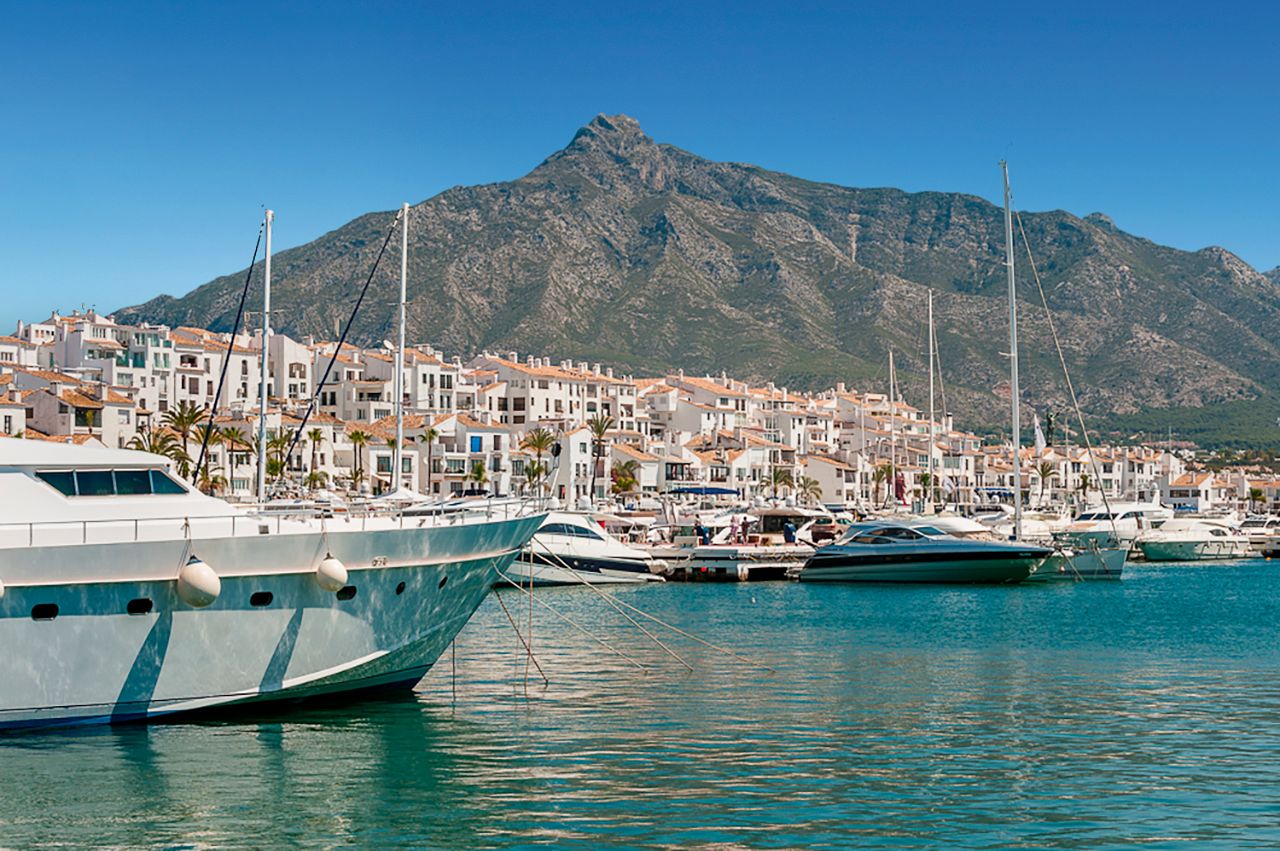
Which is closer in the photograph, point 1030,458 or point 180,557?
point 180,557

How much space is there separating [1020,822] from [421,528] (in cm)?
993

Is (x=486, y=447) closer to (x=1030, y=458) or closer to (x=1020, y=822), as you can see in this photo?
(x=1030, y=458)

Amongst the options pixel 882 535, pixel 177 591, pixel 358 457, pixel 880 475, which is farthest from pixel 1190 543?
pixel 177 591

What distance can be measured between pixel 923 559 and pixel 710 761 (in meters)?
42.7

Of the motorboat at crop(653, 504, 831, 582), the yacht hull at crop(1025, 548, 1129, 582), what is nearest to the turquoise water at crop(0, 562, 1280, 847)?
the yacht hull at crop(1025, 548, 1129, 582)

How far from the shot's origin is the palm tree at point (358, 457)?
96062mm

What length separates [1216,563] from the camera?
85.8 meters

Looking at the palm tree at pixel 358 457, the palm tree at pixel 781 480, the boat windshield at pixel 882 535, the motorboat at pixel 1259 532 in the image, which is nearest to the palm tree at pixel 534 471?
the palm tree at pixel 358 457

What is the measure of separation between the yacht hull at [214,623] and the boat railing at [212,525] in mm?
314

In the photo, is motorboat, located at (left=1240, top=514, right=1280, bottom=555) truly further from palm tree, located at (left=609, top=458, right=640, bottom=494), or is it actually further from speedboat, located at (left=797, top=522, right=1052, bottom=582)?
palm tree, located at (left=609, top=458, right=640, bottom=494)

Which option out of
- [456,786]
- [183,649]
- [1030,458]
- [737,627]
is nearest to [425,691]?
[183,649]

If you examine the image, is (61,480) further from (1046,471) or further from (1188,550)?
(1046,471)

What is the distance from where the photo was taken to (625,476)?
116625mm

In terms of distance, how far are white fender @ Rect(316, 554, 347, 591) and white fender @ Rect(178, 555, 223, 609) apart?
1459mm
